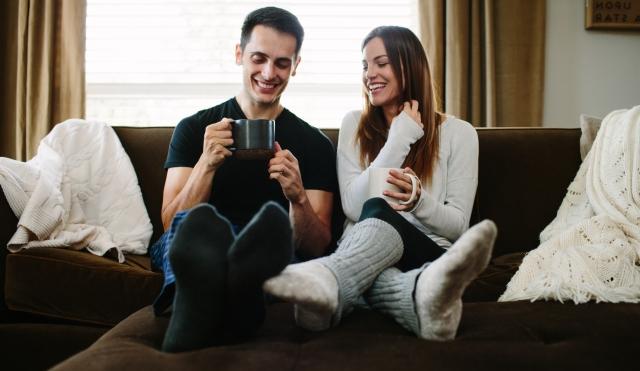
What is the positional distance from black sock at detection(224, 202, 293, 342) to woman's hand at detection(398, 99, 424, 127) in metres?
0.86

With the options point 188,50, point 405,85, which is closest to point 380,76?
point 405,85

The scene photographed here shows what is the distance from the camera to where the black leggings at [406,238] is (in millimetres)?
1204

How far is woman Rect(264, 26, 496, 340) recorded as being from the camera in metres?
0.92

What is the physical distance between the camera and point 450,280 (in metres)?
0.90

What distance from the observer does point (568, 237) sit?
1.50 m

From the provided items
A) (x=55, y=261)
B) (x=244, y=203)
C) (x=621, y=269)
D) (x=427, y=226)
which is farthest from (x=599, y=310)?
(x=55, y=261)

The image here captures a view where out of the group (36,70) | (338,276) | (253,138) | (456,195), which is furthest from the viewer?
(36,70)

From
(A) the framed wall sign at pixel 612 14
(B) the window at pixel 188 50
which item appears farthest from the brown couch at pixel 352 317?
(A) the framed wall sign at pixel 612 14

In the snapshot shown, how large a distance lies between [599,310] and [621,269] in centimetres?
22

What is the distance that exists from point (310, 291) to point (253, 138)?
0.54m

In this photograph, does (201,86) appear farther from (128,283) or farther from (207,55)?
(128,283)

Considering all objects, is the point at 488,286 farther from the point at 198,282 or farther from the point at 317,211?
the point at 198,282

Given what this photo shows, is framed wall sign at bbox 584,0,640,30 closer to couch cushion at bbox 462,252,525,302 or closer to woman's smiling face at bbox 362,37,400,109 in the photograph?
woman's smiling face at bbox 362,37,400,109

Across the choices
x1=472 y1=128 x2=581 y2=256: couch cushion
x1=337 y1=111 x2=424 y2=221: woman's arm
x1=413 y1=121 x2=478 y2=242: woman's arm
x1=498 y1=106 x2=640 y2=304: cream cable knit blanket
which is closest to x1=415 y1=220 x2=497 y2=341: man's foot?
x1=498 y1=106 x2=640 y2=304: cream cable knit blanket
